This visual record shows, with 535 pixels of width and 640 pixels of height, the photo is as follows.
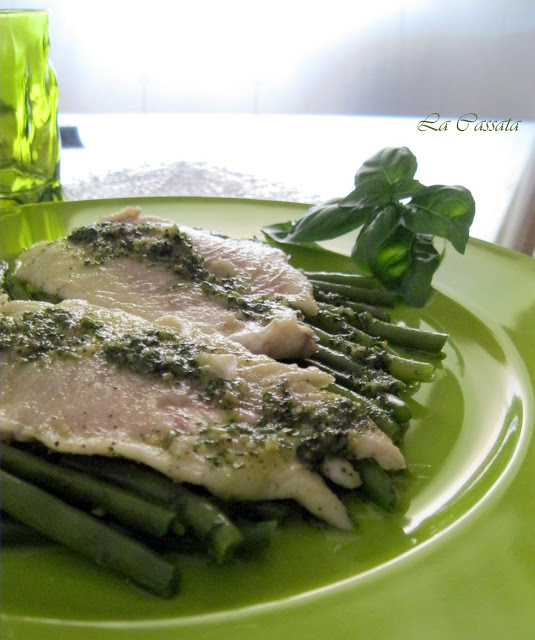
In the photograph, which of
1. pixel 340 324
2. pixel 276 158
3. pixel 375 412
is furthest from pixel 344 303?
pixel 276 158

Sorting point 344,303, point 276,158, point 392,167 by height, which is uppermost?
point 392,167

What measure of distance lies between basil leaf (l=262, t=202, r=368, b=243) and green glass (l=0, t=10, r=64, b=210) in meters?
1.42

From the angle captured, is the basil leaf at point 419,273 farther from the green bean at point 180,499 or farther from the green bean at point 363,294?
the green bean at point 180,499

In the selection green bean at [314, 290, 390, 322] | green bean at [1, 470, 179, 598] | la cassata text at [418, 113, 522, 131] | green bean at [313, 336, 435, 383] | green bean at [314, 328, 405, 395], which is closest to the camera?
green bean at [1, 470, 179, 598]

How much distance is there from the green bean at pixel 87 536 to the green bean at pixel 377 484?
0.59 m

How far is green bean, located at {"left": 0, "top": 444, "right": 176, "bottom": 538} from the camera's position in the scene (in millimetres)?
1772

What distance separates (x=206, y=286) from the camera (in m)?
2.78

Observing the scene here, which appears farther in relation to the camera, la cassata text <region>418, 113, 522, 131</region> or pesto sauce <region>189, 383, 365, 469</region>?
la cassata text <region>418, 113, 522, 131</region>

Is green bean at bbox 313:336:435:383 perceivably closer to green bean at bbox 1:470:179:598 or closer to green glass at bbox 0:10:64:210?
green bean at bbox 1:470:179:598

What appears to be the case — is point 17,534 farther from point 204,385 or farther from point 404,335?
point 404,335

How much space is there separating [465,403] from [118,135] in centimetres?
386

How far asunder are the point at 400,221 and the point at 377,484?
4.79ft

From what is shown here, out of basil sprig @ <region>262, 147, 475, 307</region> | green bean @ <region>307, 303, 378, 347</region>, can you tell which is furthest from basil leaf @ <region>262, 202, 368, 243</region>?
green bean @ <region>307, 303, 378, 347</region>

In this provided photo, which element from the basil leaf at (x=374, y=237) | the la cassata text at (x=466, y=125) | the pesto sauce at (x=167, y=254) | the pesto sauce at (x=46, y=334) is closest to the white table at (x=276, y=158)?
the la cassata text at (x=466, y=125)
